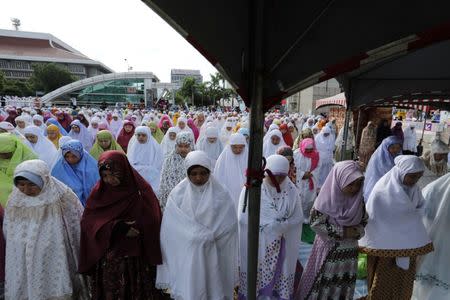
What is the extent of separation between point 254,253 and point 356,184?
46.1 inches

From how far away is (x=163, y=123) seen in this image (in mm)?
9602

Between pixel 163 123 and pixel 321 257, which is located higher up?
pixel 163 123

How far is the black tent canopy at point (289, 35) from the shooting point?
119 cm

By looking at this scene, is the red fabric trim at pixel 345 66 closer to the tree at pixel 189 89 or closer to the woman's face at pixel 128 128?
the woman's face at pixel 128 128

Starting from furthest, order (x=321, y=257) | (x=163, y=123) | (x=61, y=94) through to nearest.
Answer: (x=61, y=94) → (x=163, y=123) → (x=321, y=257)

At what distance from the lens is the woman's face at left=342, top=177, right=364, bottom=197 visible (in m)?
2.53

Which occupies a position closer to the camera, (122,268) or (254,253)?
(254,253)

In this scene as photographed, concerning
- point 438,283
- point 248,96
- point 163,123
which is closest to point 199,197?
point 248,96

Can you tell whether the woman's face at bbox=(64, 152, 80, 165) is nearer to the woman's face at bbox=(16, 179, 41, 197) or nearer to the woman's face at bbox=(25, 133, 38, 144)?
the woman's face at bbox=(16, 179, 41, 197)

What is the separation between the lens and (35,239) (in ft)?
8.30

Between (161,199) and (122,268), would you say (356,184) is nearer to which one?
(122,268)

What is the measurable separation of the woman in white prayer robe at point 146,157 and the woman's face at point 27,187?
2.63 meters

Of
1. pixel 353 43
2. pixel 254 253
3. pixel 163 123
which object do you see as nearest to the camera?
pixel 353 43

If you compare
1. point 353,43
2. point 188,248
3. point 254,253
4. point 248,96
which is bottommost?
point 188,248
